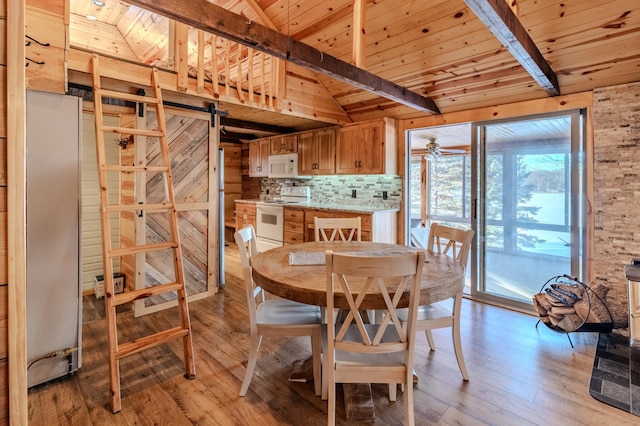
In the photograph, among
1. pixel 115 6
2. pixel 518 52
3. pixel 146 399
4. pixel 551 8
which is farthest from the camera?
pixel 115 6

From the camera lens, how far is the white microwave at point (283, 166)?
534cm

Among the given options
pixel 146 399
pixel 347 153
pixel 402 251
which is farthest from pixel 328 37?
pixel 146 399

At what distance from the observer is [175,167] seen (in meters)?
3.40

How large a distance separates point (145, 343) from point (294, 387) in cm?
101

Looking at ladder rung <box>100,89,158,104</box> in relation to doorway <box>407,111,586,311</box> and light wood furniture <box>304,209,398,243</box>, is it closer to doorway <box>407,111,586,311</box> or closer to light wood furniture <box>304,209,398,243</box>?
light wood furniture <box>304,209,398,243</box>

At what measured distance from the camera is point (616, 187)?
110 inches

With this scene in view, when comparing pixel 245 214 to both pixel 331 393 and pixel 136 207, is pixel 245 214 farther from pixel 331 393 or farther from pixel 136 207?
pixel 331 393

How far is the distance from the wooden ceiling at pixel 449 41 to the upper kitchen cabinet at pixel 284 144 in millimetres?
678

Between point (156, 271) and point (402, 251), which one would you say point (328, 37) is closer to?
point (402, 251)

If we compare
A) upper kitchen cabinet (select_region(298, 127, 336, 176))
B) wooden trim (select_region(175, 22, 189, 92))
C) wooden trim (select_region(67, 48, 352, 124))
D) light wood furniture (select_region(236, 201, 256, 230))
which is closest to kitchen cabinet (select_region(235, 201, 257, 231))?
light wood furniture (select_region(236, 201, 256, 230))

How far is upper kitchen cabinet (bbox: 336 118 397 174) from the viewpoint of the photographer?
4254 millimetres

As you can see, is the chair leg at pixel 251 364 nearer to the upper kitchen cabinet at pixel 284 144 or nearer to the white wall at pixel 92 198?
the white wall at pixel 92 198

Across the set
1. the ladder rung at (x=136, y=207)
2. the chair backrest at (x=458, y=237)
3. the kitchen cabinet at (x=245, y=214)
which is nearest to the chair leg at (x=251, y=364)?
the ladder rung at (x=136, y=207)

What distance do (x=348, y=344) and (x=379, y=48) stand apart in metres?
3.27
